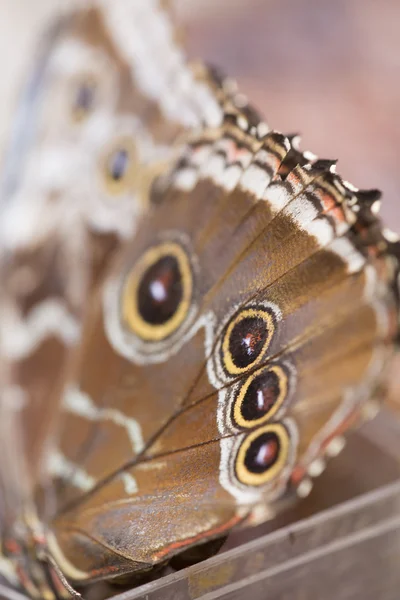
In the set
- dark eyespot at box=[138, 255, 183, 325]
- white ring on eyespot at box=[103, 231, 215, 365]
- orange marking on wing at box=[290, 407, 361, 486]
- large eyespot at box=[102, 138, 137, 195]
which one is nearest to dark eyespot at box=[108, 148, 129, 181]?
large eyespot at box=[102, 138, 137, 195]

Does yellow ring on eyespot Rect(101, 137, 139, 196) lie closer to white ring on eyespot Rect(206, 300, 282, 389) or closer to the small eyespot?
the small eyespot

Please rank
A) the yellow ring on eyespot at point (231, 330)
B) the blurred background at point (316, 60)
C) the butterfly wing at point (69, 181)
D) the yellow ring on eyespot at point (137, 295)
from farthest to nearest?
the blurred background at point (316, 60)
the butterfly wing at point (69, 181)
the yellow ring on eyespot at point (137, 295)
the yellow ring on eyespot at point (231, 330)

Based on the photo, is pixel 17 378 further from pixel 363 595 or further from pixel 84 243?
pixel 363 595

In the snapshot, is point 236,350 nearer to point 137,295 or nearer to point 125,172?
point 137,295

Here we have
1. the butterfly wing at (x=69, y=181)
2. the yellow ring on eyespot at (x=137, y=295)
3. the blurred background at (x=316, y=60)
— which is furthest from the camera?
the blurred background at (x=316, y=60)

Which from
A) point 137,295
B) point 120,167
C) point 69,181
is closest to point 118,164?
point 120,167

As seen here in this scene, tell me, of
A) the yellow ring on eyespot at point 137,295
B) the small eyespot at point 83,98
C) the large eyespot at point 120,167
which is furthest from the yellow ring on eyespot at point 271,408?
the small eyespot at point 83,98

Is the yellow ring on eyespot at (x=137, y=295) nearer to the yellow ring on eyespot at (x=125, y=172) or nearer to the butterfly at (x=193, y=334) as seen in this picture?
the butterfly at (x=193, y=334)
